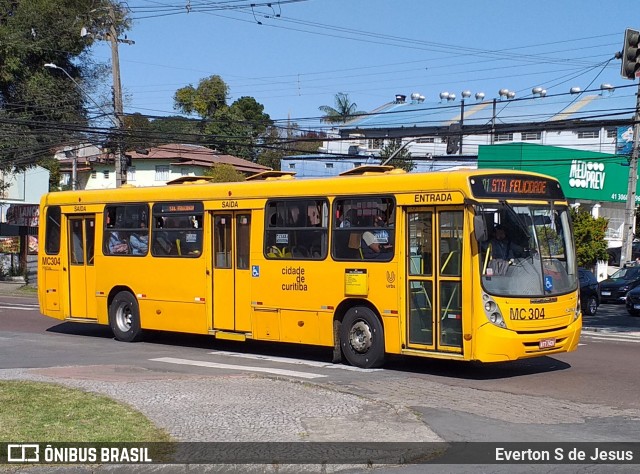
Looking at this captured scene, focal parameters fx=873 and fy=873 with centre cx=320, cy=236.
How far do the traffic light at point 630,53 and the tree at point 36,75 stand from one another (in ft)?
91.4

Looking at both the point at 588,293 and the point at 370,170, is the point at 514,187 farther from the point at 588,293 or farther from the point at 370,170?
the point at 588,293

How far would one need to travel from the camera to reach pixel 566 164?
143 feet

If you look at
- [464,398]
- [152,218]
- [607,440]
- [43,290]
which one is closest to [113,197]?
[152,218]

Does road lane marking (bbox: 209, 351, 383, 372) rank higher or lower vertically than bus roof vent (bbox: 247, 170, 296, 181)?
lower

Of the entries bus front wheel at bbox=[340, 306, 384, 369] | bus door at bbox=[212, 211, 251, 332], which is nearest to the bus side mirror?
bus front wheel at bbox=[340, 306, 384, 369]

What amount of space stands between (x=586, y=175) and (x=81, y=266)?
3295 cm

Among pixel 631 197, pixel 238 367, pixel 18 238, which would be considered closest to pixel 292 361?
pixel 238 367

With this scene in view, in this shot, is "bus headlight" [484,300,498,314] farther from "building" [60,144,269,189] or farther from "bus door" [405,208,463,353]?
"building" [60,144,269,189]

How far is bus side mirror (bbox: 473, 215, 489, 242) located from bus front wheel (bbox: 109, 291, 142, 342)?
27.3 ft

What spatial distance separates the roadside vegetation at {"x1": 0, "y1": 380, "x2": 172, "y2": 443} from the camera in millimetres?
8297

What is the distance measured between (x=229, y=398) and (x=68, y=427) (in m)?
2.29

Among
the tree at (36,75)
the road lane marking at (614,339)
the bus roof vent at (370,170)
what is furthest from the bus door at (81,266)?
the tree at (36,75)

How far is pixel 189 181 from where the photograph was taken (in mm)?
18109

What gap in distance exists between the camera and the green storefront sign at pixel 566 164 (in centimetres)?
4317
